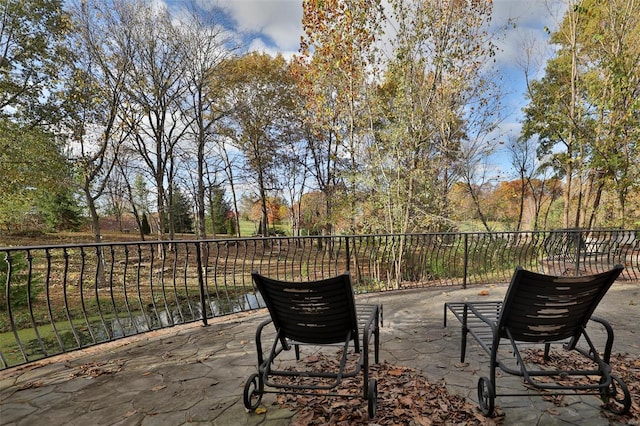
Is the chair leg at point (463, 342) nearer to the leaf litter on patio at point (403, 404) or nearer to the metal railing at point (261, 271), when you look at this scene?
the leaf litter on patio at point (403, 404)

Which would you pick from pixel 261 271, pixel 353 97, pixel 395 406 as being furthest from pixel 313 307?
pixel 353 97

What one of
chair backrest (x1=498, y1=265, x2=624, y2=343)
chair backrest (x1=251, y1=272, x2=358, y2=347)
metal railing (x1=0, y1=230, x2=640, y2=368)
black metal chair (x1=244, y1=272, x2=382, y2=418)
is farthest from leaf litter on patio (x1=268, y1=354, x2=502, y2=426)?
metal railing (x1=0, y1=230, x2=640, y2=368)

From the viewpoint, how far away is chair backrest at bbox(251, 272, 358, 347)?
1.70m

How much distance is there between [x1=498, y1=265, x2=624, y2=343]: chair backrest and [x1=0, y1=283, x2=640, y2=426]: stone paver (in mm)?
540

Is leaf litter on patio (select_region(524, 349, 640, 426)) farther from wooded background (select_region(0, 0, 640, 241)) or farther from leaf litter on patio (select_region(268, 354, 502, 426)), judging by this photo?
wooded background (select_region(0, 0, 640, 241))

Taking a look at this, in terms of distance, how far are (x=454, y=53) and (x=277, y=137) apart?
10676mm

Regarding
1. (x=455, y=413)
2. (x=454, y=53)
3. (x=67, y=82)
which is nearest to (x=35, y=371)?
(x=455, y=413)

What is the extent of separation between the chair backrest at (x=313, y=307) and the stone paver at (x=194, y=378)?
0.57 metres

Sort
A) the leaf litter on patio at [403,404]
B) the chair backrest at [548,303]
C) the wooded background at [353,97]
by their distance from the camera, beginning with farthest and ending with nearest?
the wooded background at [353,97]
the leaf litter on patio at [403,404]
the chair backrest at [548,303]

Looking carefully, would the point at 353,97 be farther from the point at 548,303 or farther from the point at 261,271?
the point at 548,303

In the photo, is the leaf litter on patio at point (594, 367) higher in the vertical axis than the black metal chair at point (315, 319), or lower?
lower

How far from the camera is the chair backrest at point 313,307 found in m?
1.70

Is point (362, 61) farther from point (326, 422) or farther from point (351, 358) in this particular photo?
point (326, 422)

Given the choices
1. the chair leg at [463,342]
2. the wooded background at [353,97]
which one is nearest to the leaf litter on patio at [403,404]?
the chair leg at [463,342]
